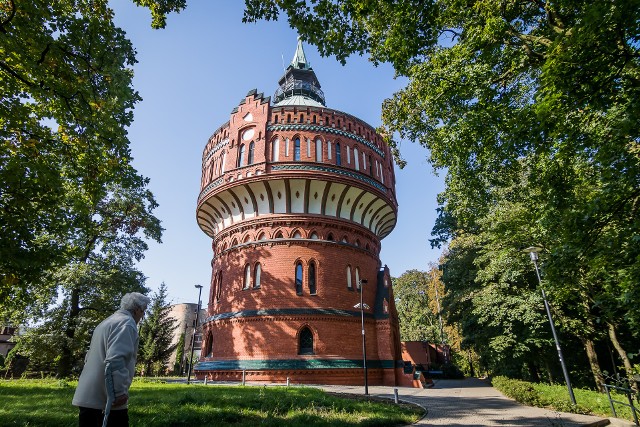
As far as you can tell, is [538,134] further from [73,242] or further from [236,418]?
[73,242]

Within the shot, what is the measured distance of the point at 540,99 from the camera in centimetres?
773

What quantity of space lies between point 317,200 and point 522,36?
599 inches

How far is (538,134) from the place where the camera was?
7.43 meters

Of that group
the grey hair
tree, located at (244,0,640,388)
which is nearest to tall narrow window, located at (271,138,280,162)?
tree, located at (244,0,640,388)

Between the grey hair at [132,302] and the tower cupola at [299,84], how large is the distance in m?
27.6

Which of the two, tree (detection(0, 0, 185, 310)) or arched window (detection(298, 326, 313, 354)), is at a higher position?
tree (detection(0, 0, 185, 310))

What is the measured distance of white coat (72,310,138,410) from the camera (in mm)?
3436

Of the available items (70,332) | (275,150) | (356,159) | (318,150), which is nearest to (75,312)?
(70,332)

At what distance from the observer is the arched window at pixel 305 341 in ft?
64.4

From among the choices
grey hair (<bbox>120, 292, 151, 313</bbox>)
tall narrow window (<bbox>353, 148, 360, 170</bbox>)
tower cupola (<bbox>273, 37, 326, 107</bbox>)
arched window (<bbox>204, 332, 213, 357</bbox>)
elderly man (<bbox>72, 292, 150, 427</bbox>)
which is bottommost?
elderly man (<bbox>72, 292, 150, 427</bbox>)

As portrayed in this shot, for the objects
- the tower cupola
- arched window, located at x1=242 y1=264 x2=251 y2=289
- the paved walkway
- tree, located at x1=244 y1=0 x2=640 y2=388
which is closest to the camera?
tree, located at x1=244 y1=0 x2=640 y2=388

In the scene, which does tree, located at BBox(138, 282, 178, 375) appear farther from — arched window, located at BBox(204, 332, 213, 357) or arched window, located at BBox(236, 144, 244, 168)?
arched window, located at BBox(236, 144, 244, 168)

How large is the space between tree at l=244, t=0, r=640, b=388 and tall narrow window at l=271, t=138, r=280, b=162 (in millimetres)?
11542

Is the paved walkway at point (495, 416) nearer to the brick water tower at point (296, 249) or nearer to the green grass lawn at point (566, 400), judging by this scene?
the green grass lawn at point (566, 400)
